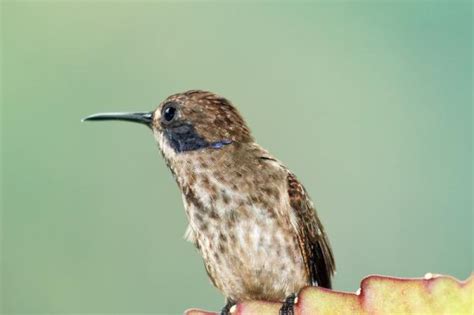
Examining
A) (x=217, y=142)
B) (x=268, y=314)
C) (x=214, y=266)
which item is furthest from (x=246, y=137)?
(x=268, y=314)

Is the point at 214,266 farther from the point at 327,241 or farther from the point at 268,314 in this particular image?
the point at 268,314

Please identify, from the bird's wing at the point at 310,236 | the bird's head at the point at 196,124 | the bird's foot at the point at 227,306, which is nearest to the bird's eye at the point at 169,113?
the bird's head at the point at 196,124

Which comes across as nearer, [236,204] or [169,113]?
[236,204]

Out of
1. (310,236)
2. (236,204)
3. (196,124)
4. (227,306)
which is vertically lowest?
(227,306)

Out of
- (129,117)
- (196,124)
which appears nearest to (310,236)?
(196,124)

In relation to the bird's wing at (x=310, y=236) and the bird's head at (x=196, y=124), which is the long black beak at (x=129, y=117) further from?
the bird's wing at (x=310, y=236)

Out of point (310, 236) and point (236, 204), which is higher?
point (236, 204)

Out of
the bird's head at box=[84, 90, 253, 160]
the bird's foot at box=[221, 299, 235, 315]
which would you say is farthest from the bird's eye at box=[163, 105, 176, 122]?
the bird's foot at box=[221, 299, 235, 315]

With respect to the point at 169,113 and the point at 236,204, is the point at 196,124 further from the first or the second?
the point at 236,204
